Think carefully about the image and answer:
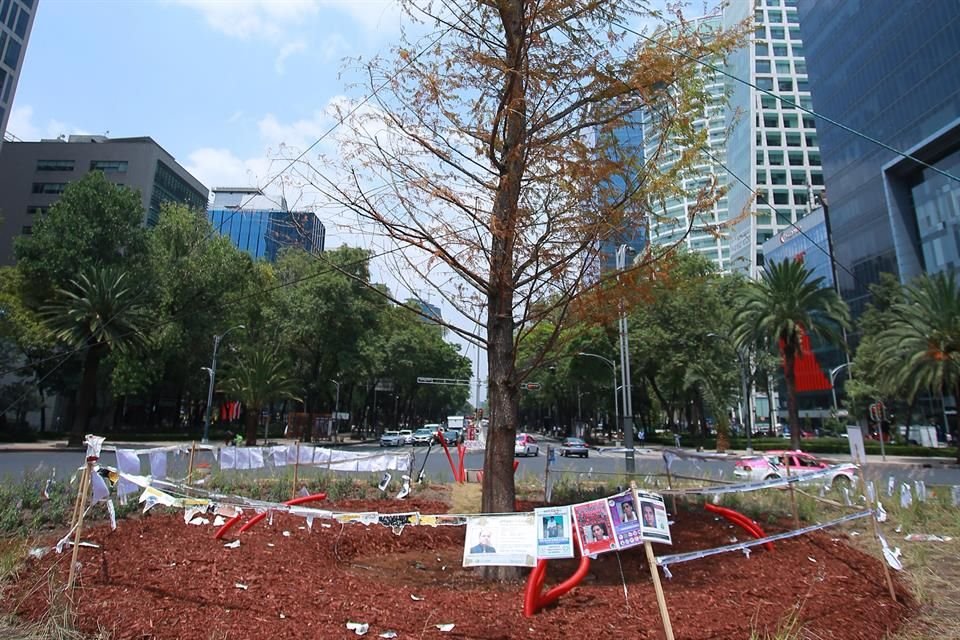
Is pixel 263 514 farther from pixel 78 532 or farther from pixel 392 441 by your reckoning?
pixel 392 441

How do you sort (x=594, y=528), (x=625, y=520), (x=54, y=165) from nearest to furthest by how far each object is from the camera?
1. (x=625, y=520)
2. (x=594, y=528)
3. (x=54, y=165)

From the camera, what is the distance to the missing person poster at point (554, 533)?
14.3 ft

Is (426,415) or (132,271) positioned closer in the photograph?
(132,271)

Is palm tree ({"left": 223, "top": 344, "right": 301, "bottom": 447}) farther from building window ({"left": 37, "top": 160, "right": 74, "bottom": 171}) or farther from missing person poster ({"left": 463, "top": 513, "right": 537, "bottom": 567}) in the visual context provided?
building window ({"left": 37, "top": 160, "right": 74, "bottom": 171})

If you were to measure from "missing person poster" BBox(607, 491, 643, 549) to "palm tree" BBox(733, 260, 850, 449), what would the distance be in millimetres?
33688

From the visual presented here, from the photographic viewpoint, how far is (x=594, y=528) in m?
4.41

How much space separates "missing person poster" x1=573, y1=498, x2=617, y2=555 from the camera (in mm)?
4320

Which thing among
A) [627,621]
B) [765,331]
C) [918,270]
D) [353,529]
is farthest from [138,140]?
[918,270]

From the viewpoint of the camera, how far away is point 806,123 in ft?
324

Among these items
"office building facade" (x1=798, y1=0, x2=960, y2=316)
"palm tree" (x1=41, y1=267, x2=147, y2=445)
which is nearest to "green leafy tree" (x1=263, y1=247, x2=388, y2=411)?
"palm tree" (x1=41, y1=267, x2=147, y2=445)

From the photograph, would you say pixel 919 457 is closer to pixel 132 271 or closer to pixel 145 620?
pixel 145 620

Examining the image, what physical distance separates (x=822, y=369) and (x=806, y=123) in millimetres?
48765

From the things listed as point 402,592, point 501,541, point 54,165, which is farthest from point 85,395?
point 54,165

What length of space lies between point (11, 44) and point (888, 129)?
85.6m
